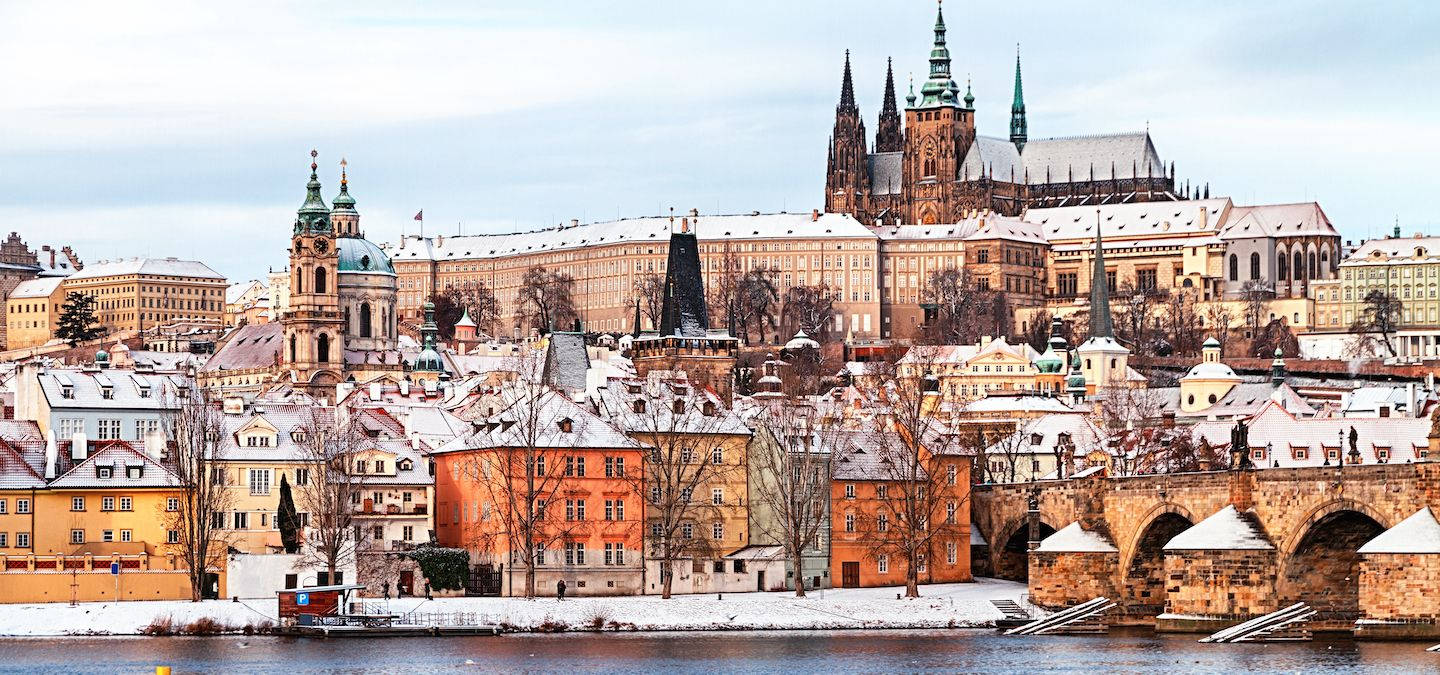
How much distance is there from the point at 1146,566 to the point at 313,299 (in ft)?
360

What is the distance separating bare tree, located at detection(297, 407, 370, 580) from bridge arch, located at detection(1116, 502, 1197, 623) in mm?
23504

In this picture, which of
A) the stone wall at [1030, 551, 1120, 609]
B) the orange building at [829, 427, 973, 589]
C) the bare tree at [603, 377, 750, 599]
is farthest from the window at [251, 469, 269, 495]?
the stone wall at [1030, 551, 1120, 609]

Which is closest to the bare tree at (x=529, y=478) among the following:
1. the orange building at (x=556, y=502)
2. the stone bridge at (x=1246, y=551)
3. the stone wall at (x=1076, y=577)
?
the orange building at (x=556, y=502)

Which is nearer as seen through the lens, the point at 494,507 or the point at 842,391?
the point at 494,507

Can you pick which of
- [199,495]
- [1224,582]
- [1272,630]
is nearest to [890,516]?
[1224,582]

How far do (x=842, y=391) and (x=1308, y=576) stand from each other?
326ft

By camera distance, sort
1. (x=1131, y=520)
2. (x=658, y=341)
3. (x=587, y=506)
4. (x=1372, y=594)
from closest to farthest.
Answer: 1. (x=1372, y=594)
2. (x=1131, y=520)
3. (x=587, y=506)
4. (x=658, y=341)

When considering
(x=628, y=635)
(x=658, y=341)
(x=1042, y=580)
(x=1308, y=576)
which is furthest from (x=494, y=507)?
(x=658, y=341)

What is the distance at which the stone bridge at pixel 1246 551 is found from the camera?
76.6 metres

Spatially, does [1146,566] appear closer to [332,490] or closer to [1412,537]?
[1412,537]

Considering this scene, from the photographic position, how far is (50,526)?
9400 cm

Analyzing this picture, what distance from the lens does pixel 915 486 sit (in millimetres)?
99312

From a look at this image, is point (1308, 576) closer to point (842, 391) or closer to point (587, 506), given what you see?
point (587, 506)

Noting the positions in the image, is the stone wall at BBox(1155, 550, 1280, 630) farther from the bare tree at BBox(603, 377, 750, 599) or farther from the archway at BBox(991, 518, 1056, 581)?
the archway at BBox(991, 518, 1056, 581)
